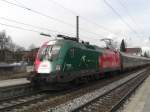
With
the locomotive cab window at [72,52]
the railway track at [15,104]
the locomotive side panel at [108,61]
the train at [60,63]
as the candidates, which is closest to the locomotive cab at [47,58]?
the train at [60,63]

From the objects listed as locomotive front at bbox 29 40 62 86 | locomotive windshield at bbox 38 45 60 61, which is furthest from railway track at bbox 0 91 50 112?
locomotive windshield at bbox 38 45 60 61

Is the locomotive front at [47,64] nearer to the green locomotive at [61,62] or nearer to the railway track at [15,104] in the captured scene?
the green locomotive at [61,62]

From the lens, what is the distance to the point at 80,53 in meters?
19.0

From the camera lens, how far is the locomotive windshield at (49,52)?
16778mm

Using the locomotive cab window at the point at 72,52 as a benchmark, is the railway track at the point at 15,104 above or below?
below

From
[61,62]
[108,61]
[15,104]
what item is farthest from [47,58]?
[108,61]

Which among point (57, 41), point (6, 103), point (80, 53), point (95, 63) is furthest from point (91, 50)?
point (6, 103)

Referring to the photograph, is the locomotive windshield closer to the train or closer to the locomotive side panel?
the train

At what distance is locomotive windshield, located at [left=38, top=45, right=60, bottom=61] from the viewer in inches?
661

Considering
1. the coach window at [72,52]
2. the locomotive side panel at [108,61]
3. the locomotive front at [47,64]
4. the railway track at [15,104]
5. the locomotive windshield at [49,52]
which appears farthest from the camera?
the locomotive side panel at [108,61]

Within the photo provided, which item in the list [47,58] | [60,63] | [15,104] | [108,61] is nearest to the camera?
[15,104]

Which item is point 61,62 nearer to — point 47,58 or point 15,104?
point 47,58

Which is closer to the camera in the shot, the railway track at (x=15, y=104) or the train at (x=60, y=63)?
the railway track at (x=15, y=104)

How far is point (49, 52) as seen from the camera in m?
17.1
